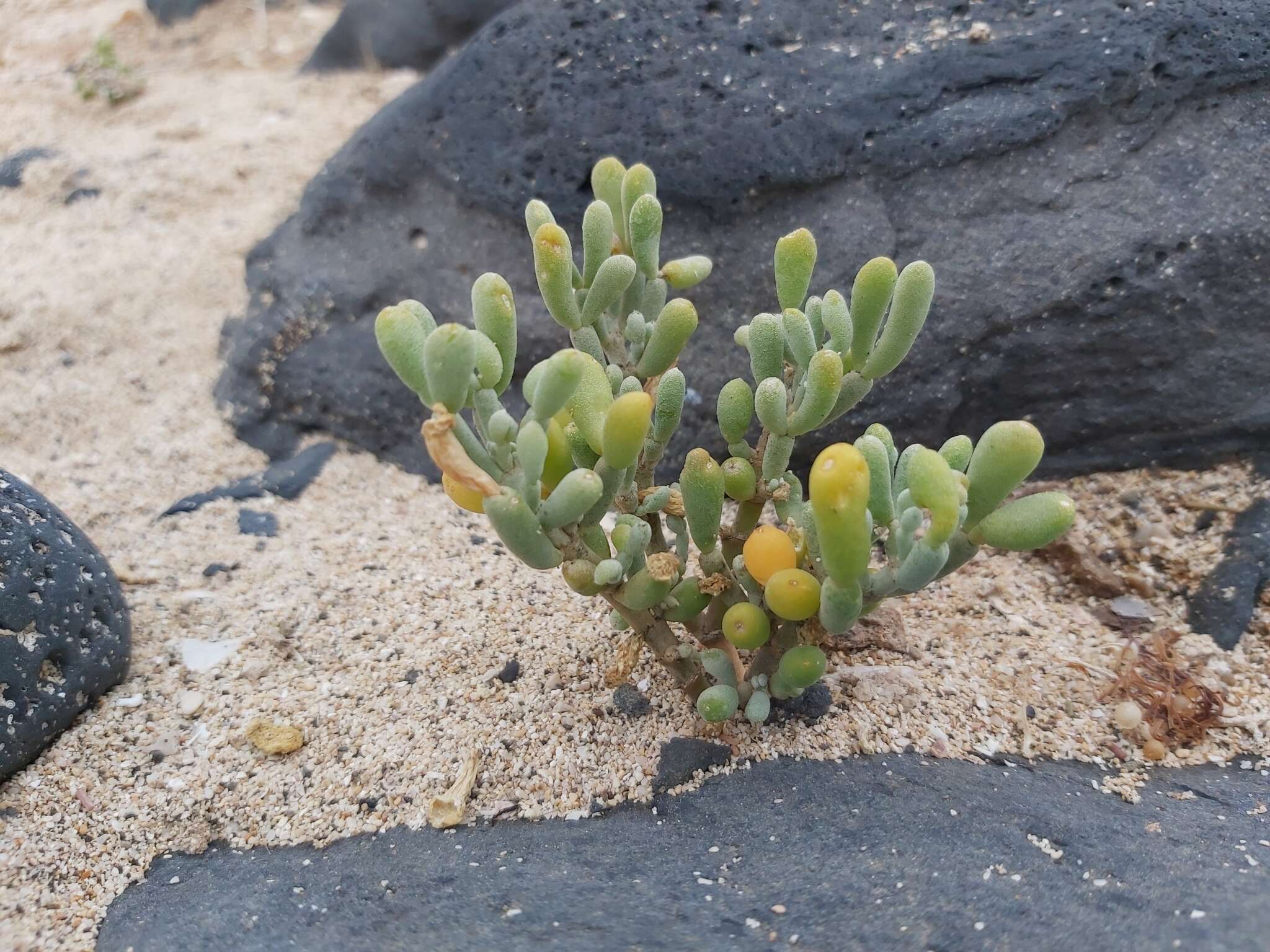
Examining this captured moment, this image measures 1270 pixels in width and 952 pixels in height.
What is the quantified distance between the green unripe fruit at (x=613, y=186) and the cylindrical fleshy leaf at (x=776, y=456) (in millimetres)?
463

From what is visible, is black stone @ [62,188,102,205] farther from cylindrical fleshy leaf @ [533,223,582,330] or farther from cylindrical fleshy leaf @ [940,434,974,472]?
cylindrical fleshy leaf @ [940,434,974,472]

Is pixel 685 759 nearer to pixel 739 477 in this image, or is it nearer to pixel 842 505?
pixel 739 477

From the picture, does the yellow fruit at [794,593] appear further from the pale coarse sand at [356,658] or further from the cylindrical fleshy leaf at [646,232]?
the cylindrical fleshy leaf at [646,232]

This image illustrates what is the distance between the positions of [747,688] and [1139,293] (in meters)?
1.34

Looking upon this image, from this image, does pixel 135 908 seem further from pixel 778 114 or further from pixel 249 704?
pixel 778 114

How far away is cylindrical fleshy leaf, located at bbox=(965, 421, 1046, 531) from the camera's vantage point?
1.15 m

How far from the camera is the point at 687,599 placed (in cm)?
149

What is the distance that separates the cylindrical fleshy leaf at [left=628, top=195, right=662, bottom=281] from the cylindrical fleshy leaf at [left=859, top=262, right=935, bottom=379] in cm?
39

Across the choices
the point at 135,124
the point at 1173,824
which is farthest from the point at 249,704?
the point at 135,124

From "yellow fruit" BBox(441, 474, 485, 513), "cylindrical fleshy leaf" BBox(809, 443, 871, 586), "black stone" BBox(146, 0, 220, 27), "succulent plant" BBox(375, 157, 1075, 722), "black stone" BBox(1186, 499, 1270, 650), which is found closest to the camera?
"cylindrical fleshy leaf" BBox(809, 443, 871, 586)

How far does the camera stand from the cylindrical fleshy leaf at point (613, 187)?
5.41 feet

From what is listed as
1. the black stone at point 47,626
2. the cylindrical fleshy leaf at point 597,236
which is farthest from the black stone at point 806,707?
the black stone at point 47,626

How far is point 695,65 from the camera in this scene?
7.93 ft

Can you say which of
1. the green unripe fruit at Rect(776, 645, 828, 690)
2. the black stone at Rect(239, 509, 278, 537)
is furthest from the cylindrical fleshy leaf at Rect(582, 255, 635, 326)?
the black stone at Rect(239, 509, 278, 537)
